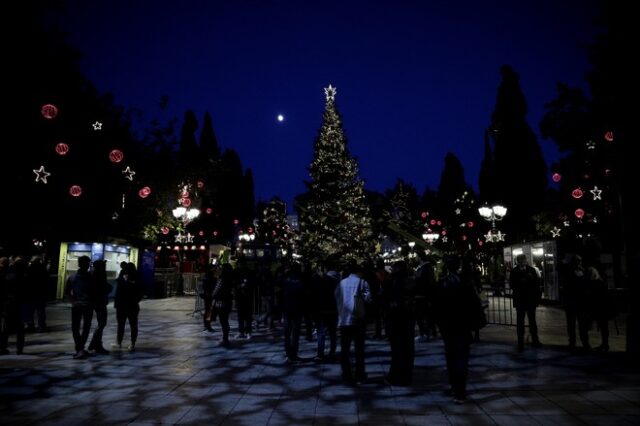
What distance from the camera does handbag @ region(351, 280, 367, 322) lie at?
695 cm

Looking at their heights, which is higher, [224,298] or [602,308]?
[224,298]

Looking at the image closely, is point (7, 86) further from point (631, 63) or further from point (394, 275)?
point (631, 63)

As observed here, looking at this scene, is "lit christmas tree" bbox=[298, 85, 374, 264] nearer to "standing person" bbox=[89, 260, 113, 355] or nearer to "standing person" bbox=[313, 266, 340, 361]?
"standing person" bbox=[89, 260, 113, 355]

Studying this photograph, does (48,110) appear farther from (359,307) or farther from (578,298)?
(578,298)

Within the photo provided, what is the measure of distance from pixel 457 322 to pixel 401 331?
115cm

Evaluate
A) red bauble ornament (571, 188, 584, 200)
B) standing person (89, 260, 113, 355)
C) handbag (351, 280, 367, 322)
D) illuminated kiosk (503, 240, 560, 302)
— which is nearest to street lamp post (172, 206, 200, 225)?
standing person (89, 260, 113, 355)

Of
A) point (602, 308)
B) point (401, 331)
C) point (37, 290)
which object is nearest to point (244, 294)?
point (401, 331)

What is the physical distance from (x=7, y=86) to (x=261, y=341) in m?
12.9

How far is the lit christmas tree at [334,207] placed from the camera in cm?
3094

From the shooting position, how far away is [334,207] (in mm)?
31328

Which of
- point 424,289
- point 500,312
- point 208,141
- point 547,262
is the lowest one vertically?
point 500,312

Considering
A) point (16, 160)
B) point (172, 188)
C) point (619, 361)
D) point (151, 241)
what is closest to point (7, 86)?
point (16, 160)

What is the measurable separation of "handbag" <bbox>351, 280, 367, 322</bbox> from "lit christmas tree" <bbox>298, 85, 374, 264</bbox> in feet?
76.0

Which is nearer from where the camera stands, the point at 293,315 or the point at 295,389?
the point at 295,389
